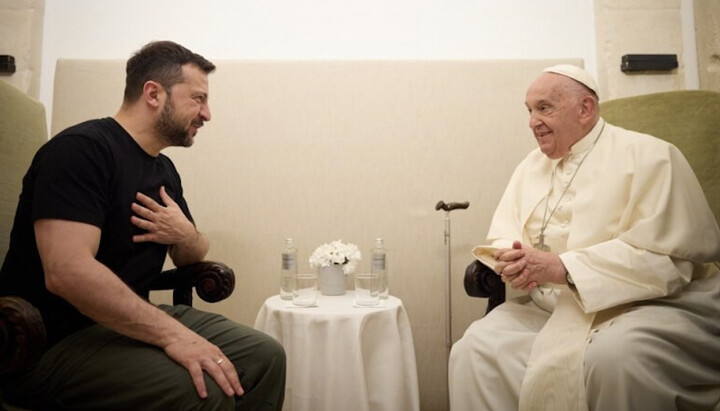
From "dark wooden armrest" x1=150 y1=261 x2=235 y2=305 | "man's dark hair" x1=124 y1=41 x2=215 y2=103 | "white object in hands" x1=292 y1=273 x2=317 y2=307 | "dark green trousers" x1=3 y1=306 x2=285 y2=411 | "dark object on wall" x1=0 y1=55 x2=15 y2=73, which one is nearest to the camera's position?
"dark green trousers" x1=3 y1=306 x2=285 y2=411

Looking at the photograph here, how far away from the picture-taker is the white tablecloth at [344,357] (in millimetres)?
2029

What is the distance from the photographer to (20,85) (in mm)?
2938

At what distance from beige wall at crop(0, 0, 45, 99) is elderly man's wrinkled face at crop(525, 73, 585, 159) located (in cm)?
286

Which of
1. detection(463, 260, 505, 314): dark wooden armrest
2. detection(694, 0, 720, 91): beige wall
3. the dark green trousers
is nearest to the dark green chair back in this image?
detection(694, 0, 720, 91): beige wall

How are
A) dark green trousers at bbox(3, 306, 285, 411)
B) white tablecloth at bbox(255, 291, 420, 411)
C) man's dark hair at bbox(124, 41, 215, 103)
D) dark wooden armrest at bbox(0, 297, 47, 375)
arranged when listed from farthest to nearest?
white tablecloth at bbox(255, 291, 420, 411) → man's dark hair at bbox(124, 41, 215, 103) → dark green trousers at bbox(3, 306, 285, 411) → dark wooden armrest at bbox(0, 297, 47, 375)

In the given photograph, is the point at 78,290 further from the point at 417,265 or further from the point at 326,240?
the point at 417,265

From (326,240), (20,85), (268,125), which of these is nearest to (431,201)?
(326,240)

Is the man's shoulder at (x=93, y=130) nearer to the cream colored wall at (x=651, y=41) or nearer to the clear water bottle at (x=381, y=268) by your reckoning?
the clear water bottle at (x=381, y=268)

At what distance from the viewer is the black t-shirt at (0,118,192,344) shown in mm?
1337

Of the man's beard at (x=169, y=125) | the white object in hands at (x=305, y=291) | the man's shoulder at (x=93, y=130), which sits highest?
the man's beard at (x=169, y=125)

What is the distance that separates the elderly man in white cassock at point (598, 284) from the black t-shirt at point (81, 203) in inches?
46.6

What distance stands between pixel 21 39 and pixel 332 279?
239 centimetres

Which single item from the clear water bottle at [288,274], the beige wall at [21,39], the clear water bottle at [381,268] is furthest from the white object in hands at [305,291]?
the beige wall at [21,39]

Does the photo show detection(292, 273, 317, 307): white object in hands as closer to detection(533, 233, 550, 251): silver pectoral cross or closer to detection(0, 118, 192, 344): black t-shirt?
detection(0, 118, 192, 344): black t-shirt
